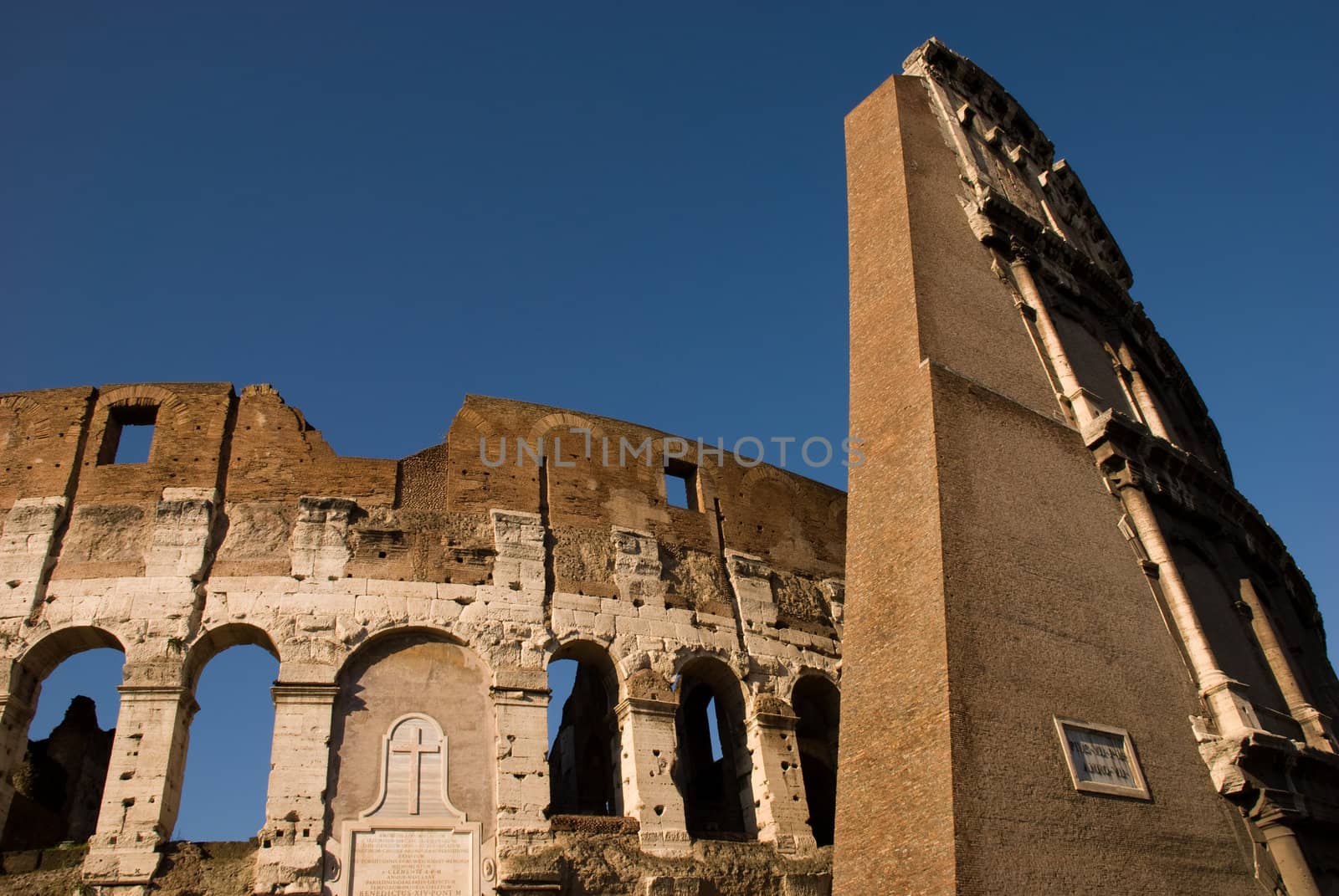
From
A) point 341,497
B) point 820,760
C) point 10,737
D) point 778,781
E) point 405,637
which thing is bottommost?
point 778,781

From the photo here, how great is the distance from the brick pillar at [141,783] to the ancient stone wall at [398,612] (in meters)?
0.02

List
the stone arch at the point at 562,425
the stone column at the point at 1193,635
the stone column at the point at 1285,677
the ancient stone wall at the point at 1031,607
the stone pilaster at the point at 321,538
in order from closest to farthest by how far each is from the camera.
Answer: the ancient stone wall at the point at 1031,607, the stone column at the point at 1193,635, the stone pilaster at the point at 321,538, the stone column at the point at 1285,677, the stone arch at the point at 562,425

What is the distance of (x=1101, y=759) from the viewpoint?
1049 centimetres

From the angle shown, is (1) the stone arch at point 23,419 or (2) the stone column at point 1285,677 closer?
(1) the stone arch at point 23,419

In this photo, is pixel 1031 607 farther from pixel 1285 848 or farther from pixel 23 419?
pixel 23 419

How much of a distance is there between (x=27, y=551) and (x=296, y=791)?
4.13 meters

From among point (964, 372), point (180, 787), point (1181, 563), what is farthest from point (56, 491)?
point (1181, 563)

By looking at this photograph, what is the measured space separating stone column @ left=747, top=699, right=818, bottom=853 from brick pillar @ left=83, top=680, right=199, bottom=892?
6.11 m

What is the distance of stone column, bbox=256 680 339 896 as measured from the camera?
10.1 m

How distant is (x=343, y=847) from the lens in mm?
10453

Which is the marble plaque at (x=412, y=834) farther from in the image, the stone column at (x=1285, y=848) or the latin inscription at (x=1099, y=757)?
the stone column at (x=1285, y=848)

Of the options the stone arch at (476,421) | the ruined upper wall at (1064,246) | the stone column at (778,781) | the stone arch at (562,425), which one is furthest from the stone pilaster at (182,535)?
the ruined upper wall at (1064,246)

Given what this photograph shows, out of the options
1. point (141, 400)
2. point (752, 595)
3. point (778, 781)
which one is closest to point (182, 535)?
point (141, 400)

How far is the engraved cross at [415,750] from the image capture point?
36.1 ft
